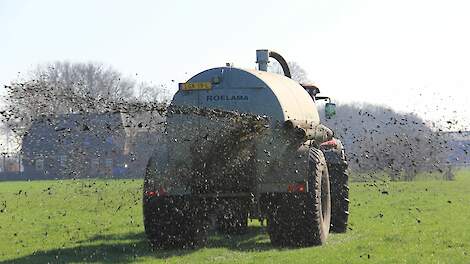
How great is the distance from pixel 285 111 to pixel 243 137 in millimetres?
910

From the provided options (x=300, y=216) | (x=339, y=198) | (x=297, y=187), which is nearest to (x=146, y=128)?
(x=297, y=187)

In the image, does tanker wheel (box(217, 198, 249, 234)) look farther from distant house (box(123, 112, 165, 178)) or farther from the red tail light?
distant house (box(123, 112, 165, 178))

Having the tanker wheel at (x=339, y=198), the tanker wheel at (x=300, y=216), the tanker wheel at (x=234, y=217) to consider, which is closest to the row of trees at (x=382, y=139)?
the tanker wheel at (x=339, y=198)

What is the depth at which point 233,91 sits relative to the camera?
455 inches

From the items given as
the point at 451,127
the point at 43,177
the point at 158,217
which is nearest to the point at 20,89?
the point at 158,217

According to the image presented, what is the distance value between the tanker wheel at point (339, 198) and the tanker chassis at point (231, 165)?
2.52 m

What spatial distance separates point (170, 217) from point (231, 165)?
1385 mm

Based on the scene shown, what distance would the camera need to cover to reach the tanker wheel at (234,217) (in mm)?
11641

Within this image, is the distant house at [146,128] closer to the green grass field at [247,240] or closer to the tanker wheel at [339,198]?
the green grass field at [247,240]

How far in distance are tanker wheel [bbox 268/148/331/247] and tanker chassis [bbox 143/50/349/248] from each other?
16 mm

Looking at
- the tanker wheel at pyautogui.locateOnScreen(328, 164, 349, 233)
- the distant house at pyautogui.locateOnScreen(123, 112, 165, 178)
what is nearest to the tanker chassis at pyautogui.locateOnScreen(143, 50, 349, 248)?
the distant house at pyautogui.locateOnScreen(123, 112, 165, 178)

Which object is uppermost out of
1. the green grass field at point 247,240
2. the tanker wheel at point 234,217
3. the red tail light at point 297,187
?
the red tail light at point 297,187

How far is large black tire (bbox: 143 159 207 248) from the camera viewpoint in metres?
11.5

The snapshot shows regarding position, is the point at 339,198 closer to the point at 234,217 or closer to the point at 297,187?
the point at 234,217
